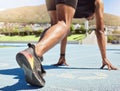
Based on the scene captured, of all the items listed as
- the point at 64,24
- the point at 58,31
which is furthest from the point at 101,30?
the point at 58,31

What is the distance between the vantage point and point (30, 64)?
2395 mm

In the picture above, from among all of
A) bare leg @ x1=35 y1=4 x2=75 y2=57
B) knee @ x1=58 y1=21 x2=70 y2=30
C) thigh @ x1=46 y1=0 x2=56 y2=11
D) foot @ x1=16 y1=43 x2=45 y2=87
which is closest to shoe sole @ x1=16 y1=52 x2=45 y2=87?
foot @ x1=16 y1=43 x2=45 y2=87

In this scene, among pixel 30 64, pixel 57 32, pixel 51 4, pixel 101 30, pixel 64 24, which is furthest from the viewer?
pixel 101 30

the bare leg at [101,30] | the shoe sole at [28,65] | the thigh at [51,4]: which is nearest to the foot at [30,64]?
the shoe sole at [28,65]

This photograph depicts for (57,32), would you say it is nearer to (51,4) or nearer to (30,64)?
(30,64)

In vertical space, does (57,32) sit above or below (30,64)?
above

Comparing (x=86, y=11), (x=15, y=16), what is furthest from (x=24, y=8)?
(x=86, y=11)

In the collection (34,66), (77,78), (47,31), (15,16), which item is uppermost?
(47,31)

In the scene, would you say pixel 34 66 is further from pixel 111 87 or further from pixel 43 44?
pixel 111 87

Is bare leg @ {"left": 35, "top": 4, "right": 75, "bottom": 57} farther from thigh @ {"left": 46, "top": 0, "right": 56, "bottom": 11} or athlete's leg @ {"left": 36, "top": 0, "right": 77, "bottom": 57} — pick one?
thigh @ {"left": 46, "top": 0, "right": 56, "bottom": 11}

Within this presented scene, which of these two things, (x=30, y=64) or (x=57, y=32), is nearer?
(x=30, y=64)

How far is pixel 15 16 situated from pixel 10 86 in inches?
5499

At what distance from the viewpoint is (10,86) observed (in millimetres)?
2816

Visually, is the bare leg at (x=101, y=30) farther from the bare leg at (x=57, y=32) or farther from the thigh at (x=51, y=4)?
the bare leg at (x=57, y=32)
